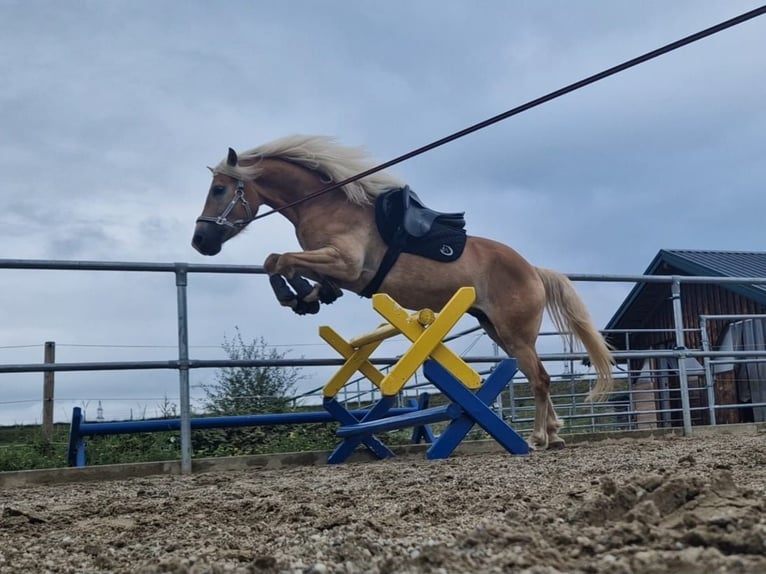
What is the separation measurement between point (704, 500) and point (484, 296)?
3352 mm

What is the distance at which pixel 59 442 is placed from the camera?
6.27 meters

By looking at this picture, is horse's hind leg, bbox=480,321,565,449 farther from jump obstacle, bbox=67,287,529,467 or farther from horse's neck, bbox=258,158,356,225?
horse's neck, bbox=258,158,356,225

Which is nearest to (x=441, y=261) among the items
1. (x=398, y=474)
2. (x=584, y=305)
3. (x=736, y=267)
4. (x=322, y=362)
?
(x=322, y=362)

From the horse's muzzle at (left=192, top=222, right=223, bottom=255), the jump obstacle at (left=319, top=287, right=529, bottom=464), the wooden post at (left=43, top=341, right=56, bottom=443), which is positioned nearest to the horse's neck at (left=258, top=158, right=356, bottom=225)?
the horse's muzzle at (left=192, top=222, right=223, bottom=255)

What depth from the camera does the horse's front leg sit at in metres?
4.37

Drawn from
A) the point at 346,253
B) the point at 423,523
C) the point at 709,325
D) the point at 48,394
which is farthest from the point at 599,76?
the point at 709,325

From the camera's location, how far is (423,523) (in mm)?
1942

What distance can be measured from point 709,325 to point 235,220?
1264 cm

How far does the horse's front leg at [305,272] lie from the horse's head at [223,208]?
47 centimetres

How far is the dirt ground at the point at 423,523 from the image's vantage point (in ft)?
4.50

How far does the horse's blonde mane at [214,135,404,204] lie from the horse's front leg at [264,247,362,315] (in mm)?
458

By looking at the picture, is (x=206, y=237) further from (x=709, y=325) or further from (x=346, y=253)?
(x=709, y=325)

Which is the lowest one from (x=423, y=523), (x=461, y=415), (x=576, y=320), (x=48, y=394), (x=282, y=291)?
(x=423, y=523)

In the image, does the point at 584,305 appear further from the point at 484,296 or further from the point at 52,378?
the point at 52,378
